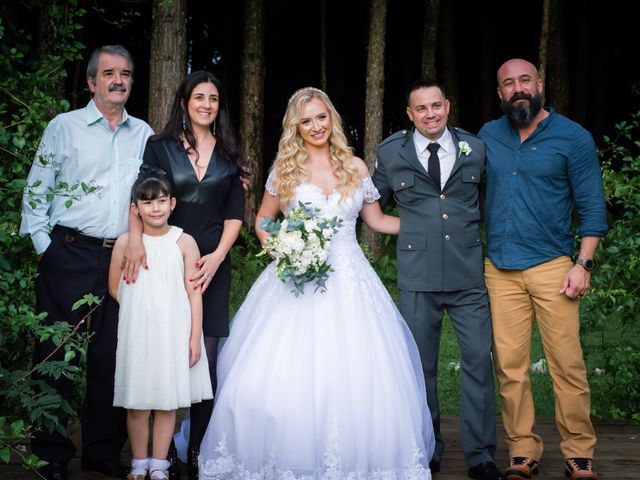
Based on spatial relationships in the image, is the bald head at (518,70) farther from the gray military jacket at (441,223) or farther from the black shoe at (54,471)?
the black shoe at (54,471)

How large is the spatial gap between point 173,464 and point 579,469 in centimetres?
208

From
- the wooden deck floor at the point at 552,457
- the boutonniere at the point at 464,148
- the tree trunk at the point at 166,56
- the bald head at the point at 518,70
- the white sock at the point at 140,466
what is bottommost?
the wooden deck floor at the point at 552,457

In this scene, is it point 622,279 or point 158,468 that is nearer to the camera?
point 158,468

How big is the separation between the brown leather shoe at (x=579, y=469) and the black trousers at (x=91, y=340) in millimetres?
2356

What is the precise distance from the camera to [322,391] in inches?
178

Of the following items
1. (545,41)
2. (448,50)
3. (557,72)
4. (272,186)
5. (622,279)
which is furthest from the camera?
(448,50)

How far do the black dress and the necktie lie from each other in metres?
1.04

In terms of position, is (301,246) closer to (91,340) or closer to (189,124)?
(189,124)

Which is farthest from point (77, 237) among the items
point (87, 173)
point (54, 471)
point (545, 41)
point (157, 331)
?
point (545, 41)

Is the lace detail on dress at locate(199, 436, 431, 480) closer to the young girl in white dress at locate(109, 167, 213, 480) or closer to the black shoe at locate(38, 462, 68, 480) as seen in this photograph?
the young girl in white dress at locate(109, 167, 213, 480)

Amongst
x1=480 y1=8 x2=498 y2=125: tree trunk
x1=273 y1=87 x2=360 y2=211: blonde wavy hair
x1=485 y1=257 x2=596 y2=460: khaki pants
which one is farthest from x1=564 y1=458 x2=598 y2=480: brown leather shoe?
x1=480 y1=8 x2=498 y2=125: tree trunk

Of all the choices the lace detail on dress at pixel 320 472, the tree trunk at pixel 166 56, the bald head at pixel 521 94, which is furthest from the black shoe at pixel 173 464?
the tree trunk at pixel 166 56

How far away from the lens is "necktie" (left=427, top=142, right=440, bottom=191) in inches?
195

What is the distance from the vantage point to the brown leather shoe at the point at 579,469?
467 cm
